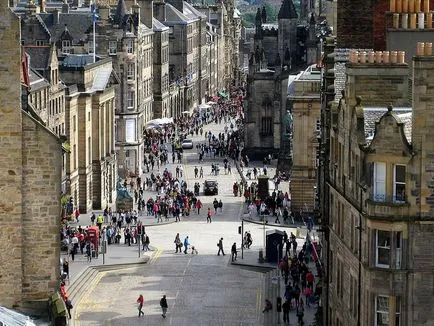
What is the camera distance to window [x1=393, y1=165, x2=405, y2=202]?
137ft

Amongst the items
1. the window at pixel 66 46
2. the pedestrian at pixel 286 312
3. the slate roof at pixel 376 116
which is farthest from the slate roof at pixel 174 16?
the slate roof at pixel 376 116

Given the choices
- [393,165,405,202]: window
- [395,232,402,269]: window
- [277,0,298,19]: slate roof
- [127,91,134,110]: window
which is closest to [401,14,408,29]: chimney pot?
[393,165,405,202]: window

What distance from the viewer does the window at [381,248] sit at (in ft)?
138

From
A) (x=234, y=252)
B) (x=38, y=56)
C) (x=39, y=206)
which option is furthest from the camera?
(x=38, y=56)

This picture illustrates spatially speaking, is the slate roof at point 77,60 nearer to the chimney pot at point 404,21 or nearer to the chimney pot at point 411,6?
the chimney pot at point 404,21

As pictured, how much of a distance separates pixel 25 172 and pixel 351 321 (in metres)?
13.2

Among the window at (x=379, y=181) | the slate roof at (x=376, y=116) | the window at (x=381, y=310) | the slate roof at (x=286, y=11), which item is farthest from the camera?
the slate roof at (x=286, y=11)

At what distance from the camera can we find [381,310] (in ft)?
137

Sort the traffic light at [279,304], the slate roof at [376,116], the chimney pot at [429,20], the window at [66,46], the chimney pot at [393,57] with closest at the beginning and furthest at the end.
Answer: the slate roof at [376,116]
the chimney pot at [393,57]
the chimney pot at [429,20]
the traffic light at [279,304]
the window at [66,46]

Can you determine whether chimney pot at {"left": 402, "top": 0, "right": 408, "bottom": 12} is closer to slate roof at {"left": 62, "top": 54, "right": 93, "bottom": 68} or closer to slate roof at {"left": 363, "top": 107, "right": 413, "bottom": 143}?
slate roof at {"left": 363, "top": 107, "right": 413, "bottom": 143}

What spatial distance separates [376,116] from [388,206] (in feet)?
15.0

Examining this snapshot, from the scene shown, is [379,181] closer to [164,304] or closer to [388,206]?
[388,206]

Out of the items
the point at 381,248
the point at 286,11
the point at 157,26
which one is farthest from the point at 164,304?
the point at 157,26

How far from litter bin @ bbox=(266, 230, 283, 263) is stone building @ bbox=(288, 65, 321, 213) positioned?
1871 cm
